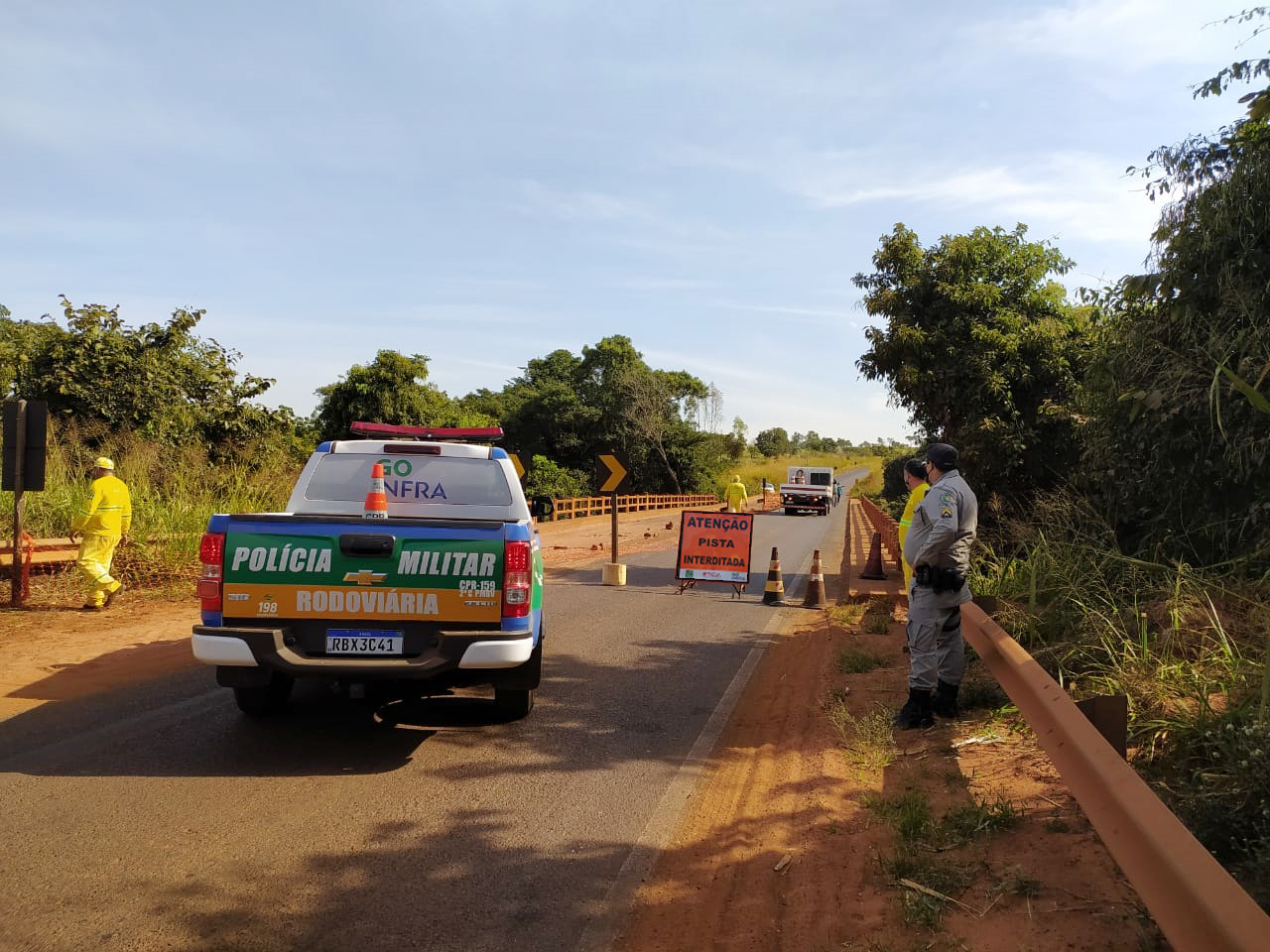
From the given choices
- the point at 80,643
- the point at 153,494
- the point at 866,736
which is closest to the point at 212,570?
the point at 866,736

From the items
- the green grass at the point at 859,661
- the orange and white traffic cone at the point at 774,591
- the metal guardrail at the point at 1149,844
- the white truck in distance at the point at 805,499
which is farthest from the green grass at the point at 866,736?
the white truck in distance at the point at 805,499

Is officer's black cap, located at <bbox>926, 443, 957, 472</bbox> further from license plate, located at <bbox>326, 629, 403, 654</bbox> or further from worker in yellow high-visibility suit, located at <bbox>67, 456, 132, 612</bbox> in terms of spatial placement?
worker in yellow high-visibility suit, located at <bbox>67, 456, 132, 612</bbox>

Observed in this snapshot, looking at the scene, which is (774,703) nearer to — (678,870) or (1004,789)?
(1004,789)

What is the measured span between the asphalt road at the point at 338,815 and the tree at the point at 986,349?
7070 mm

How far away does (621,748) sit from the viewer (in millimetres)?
5758

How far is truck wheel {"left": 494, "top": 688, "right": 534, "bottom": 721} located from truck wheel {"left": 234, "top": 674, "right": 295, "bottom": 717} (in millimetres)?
1496

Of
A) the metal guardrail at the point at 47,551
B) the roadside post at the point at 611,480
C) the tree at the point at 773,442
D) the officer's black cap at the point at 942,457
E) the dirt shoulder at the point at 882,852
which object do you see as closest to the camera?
the dirt shoulder at the point at 882,852

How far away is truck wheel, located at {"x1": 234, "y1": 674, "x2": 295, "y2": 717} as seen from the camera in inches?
237

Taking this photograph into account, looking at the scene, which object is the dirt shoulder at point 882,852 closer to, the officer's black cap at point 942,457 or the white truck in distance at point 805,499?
the officer's black cap at point 942,457

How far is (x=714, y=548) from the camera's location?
43.5ft

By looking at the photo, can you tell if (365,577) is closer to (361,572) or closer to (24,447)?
(361,572)

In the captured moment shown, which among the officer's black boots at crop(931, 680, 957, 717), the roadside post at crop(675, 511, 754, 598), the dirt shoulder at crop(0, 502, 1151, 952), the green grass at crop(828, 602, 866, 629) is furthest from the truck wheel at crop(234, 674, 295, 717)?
the roadside post at crop(675, 511, 754, 598)

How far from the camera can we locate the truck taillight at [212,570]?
505 cm

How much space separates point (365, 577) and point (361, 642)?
39 centimetres
